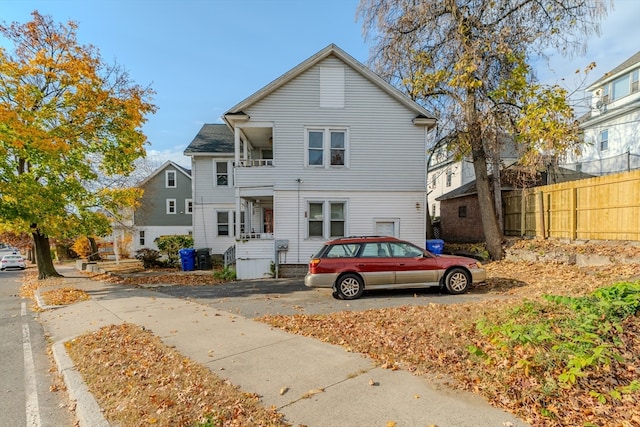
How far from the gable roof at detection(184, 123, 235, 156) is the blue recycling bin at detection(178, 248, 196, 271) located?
5.78 m

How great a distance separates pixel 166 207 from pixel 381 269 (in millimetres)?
29976

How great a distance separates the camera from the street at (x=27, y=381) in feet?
12.8

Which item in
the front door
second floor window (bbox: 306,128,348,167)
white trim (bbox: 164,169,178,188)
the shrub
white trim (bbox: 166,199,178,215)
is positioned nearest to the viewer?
second floor window (bbox: 306,128,348,167)

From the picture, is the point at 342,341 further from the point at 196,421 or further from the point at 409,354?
the point at 196,421

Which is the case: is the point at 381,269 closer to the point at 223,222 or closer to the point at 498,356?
the point at 498,356

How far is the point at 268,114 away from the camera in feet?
46.8

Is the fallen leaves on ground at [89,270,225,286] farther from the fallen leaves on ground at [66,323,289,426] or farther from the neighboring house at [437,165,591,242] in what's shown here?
the neighboring house at [437,165,591,242]

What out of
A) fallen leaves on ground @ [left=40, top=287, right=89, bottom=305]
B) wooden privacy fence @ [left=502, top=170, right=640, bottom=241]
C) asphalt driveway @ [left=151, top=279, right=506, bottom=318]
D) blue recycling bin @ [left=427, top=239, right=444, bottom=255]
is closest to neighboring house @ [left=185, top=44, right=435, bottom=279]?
blue recycling bin @ [left=427, top=239, right=444, bottom=255]

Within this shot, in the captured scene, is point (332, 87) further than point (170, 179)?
No

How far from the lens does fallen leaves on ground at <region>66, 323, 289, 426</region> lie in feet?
11.3

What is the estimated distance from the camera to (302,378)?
14.1 feet

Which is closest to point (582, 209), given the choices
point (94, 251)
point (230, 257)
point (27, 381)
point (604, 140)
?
point (230, 257)

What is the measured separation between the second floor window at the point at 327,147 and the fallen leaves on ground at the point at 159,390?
1005 centimetres

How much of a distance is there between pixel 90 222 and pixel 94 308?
7078 mm
